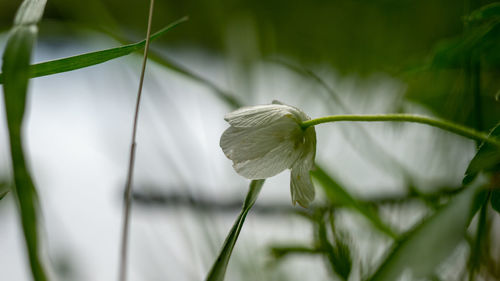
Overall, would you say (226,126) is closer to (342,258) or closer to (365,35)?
(365,35)

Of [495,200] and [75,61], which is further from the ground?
[75,61]

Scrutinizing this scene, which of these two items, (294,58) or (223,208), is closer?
(223,208)

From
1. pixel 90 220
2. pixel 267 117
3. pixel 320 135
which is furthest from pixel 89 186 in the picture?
pixel 267 117

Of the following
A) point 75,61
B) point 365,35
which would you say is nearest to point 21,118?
point 75,61

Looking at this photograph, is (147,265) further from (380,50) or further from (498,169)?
(498,169)

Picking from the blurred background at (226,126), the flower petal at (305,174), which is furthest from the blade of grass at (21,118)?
the flower petal at (305,174)

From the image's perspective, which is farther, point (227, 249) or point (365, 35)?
point (365, 35)

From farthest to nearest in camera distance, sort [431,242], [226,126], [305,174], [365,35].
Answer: [226,126] → [365,35] → [305,174] → [431,242]
